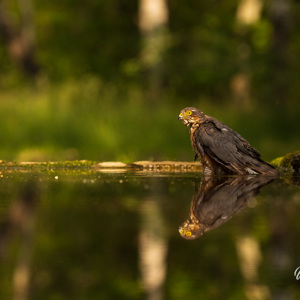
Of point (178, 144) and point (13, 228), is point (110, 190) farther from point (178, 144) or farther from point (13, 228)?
point (178, 144)

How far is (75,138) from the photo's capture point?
17.2 m

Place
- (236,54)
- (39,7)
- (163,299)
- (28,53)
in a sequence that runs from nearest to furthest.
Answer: (163,299)
(236,54)
(28,53)
(39,7)

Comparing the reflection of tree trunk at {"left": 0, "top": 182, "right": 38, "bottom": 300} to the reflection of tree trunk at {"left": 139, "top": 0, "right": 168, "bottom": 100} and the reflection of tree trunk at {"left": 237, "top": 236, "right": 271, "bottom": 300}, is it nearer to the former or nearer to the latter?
the reflection of tree trunk at {"left": 237, "top": 236, "right": 271, "bottom": 300}

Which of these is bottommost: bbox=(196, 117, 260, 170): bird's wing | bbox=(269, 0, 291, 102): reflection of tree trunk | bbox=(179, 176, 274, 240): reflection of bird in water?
bbox=(179, 176, 274, 240): reflection of bird in water

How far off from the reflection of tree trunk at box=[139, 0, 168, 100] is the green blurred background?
0.04 metres

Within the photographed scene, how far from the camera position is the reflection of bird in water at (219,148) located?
10.7 m

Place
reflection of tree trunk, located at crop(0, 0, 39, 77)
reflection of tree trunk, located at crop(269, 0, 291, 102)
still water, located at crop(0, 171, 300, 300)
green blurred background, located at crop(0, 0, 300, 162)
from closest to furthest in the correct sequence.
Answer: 1. still water, located at crop(0, 171, 300, 300)
2. green blurred background, located at crop(0, 0, 300, 162)
3. reflection of tree trunk, located at crop(269, 0, 291, 102)
4. reflection of tree trunk, located at crop(0, 0, 39, 77)

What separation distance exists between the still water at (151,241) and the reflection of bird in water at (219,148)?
1.03 meters

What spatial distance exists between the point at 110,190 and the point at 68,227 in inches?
112

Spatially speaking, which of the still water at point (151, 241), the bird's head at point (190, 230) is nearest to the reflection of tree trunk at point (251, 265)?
the still water at point (151, 241)

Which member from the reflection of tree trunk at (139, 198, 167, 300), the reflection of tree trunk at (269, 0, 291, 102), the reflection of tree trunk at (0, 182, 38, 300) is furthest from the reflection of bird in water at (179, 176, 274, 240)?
the reflection of tree trunk at (269, 0, 291, 102)

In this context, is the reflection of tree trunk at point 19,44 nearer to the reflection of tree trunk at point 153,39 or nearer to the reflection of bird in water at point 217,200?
the reflection of tree trunk at point 153,39

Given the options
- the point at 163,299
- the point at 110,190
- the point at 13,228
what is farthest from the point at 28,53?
the point at 163,299

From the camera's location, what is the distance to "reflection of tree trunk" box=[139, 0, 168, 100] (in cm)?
2625
